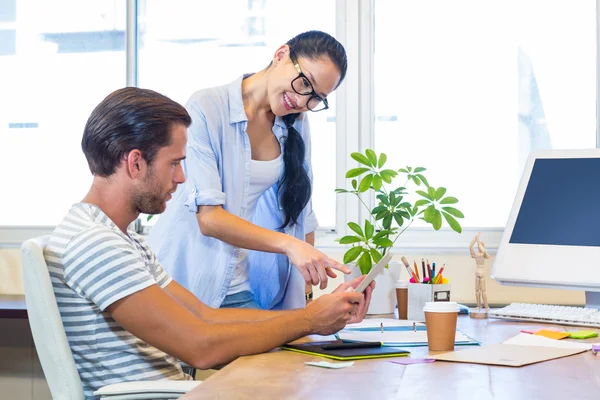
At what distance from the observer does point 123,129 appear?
64.1 inches

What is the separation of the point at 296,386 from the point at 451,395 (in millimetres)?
250

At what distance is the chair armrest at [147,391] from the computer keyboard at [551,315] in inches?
41.5

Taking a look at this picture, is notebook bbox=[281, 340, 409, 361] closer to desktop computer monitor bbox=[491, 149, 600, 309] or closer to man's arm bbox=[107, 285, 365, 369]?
man's arm bbox=[107, 285, 365, 369]

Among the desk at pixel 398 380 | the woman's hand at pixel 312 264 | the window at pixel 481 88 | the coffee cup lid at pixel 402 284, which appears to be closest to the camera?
the desk at pixel 398 380

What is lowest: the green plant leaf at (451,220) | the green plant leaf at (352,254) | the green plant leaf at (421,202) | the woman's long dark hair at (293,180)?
the green plant leaf at (352,254)

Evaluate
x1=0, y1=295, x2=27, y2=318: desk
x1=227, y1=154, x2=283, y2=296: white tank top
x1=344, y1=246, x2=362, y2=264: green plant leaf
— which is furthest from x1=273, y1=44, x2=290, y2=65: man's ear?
x1=0, y1=295, x2=27, y2=318: desk

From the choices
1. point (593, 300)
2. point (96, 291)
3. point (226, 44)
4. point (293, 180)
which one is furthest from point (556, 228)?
point (226, 44)

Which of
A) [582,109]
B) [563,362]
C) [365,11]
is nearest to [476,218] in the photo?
[582,109]

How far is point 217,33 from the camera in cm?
329

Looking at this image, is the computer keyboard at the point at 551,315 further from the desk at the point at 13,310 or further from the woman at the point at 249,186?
the desk at the point at 13,310

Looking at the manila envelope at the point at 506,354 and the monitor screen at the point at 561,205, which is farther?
the monitor screen at the point at 561,205

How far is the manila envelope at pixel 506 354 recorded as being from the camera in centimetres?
143

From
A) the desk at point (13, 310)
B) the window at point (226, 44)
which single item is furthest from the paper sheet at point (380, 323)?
the desk at point (13, 310)

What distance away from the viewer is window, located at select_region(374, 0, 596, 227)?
3031 mm
